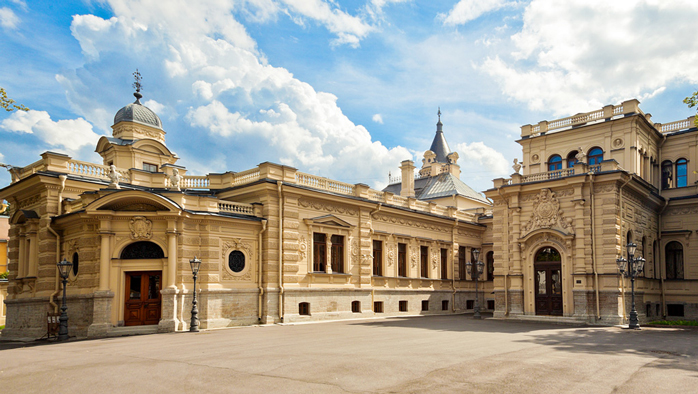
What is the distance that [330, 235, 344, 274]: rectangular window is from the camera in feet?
102

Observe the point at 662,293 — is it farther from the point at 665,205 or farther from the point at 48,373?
the point at 48,373

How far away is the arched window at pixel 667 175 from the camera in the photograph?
3441 cm

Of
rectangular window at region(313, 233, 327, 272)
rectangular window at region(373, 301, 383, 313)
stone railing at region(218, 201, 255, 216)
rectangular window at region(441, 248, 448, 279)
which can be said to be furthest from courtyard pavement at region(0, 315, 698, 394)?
rectangular window at region(441, 248, 448, 279)

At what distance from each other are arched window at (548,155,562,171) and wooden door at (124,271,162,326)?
2457 cm

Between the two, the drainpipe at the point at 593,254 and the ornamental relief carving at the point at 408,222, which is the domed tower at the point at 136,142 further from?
the drainpipe at the point at 593,254

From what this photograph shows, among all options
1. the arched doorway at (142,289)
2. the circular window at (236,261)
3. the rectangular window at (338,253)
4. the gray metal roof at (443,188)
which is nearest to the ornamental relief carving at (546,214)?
the rectangular window at (338,253)

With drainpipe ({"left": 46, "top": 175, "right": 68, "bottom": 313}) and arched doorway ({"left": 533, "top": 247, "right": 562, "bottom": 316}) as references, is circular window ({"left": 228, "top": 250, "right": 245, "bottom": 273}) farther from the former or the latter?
arched doorway ({"left": 533, "top": 247, "right": 562, "bottom": 316})

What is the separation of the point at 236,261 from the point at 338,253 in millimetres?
7050

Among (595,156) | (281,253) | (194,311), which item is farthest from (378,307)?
(595,156)

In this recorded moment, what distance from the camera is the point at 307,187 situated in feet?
96.0

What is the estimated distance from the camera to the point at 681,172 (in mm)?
34156

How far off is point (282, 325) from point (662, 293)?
23.3 meters

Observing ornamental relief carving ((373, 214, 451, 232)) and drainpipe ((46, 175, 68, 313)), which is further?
ornamental relief carving ((373, 214, 451, 232))

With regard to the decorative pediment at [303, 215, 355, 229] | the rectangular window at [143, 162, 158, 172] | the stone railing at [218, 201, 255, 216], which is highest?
the rectangular window at [143, 162, 158, 172]
